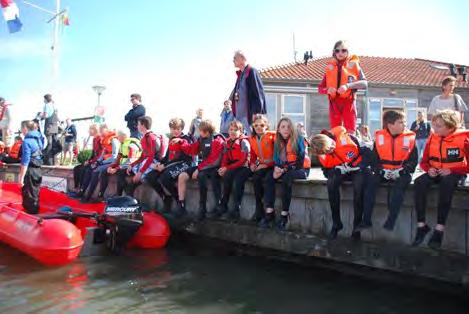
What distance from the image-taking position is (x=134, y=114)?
34.2 feet

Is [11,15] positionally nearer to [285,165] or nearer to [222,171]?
[222,171]

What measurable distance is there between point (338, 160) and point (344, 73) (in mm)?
1514

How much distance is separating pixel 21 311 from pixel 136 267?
204cm

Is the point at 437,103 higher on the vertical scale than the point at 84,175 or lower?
higher

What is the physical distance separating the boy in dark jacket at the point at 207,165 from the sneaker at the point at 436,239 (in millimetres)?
3546

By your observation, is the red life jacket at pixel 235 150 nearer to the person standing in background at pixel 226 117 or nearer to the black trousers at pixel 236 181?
the black trousers at pixel 236 181

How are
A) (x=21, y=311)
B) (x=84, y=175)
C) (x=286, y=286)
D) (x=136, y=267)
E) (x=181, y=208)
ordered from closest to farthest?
(x=21, y=311) → (x=286, y=286) → (x=136, y=267) → (x=181, y=208) → (x=84, y=175)

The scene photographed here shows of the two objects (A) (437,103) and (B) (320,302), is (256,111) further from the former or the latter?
(B) (320,302)

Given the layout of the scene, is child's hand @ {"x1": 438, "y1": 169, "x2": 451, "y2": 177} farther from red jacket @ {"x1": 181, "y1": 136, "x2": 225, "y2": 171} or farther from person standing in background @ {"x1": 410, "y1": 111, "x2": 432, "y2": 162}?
person standing in background @ {"x1": 410, "y1": 111, "x2": 432, "y2": 162}

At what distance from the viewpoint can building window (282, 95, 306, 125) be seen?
20.4 m

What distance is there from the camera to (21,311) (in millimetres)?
4957

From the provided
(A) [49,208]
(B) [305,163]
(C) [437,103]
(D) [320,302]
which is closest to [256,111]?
(B) [305,163]

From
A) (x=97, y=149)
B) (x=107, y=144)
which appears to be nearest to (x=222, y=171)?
(x=107, y=144)

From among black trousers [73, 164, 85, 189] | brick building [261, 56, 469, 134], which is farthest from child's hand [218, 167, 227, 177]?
brick building [261, 56, 469, 134]
